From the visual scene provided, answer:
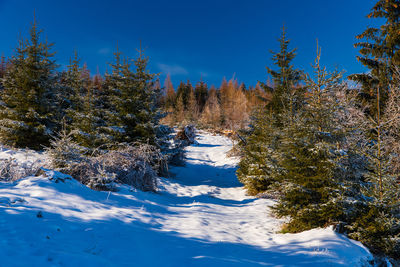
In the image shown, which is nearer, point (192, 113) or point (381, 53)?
point (381, 53)

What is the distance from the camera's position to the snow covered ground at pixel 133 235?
2.69m

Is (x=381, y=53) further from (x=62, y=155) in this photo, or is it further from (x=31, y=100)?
(x=31, y=100)

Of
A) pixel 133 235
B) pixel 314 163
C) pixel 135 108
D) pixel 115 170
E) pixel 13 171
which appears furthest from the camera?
pixel 135 108

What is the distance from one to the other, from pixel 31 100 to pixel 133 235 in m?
12.1

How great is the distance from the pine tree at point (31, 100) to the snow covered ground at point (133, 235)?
8208mm

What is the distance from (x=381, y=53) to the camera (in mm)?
12781

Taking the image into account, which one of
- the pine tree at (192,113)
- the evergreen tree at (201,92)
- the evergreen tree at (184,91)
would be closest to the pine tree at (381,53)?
the pine tree at (192,113)

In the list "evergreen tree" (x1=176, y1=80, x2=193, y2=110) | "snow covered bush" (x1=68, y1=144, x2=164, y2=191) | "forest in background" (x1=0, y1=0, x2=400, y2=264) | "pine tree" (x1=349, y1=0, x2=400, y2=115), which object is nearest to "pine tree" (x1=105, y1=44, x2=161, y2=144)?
"forest in background" (x1=0, y1=0, x2=400, y2=264)

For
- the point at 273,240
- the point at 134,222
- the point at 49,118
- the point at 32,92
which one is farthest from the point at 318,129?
the point at 32,92

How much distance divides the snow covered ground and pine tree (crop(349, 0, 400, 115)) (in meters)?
11.3

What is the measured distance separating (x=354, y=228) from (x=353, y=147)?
187 centimetres

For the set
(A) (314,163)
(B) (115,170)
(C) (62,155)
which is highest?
(A) (314,163)

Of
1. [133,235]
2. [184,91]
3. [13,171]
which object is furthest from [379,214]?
[184,91]

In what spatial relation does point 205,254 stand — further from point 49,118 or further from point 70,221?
point 49,118
